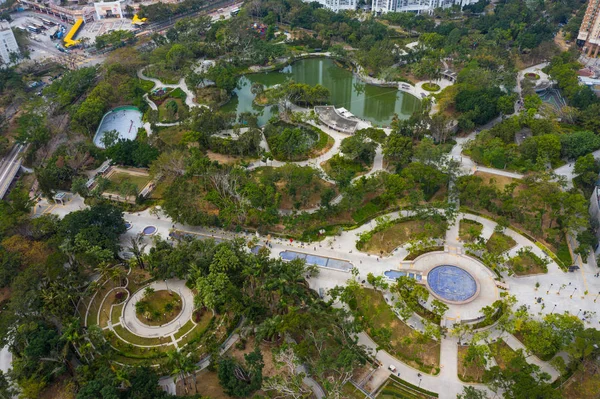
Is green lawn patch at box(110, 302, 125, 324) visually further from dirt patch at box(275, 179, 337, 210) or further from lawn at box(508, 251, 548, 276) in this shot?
lawn at box(508, 251, 548, 276)

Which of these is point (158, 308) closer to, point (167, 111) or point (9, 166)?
Answer: point (9, 166)

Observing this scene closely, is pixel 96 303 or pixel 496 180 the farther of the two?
pixel 496 180

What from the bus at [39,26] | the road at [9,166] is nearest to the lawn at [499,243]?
the road at [9,166]

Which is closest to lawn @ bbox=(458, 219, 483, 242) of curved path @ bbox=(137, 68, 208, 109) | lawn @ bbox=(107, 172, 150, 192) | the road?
lawn @ bbox=(107, 172, 150, 192)

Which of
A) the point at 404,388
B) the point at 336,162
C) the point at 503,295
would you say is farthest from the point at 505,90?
the point at 404,388

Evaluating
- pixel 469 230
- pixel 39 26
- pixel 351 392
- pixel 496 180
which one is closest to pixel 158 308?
pixel 351 392

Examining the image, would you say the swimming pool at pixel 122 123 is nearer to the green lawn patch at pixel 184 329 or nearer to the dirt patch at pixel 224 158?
the dirt patch at pixel 224 158
